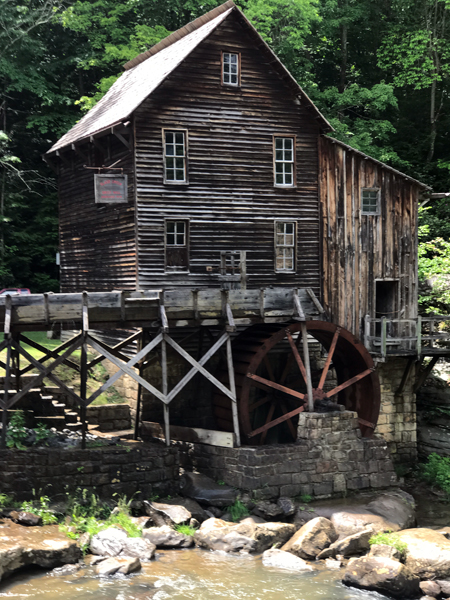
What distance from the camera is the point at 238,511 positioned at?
14.3 metres

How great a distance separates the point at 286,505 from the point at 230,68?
10835 mm

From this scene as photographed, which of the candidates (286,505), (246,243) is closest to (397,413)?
(246,243)

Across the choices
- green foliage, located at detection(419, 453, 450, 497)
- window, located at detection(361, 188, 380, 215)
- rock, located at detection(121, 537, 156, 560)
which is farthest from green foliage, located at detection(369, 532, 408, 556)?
window, located at detection(361, 188, 380, 215)

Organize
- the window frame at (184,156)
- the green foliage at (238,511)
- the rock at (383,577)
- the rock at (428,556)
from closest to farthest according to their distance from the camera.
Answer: the rock at (383,577)
the rock at (428,556)
the green foliage at (238,511)
the window frame at (184,156)

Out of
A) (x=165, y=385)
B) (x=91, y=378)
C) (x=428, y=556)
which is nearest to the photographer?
(x=428, y=556)

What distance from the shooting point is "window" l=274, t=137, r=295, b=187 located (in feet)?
63.3

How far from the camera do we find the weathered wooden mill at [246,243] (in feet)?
55.6

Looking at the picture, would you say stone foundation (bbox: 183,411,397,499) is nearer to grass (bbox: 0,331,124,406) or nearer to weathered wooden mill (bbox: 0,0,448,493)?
weathered wooden mill (bbox: 0,0,448,493)

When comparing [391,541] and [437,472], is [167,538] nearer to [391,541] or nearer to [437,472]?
Result: [391,541]

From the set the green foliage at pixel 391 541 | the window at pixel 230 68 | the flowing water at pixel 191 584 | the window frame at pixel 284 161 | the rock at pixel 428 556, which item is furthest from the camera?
the window frame at pixel 284 161

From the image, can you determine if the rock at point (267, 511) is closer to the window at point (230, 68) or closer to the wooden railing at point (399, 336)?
the wooden railing at point (399, 336)

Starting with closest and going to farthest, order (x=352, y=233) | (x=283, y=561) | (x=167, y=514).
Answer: (x=283, y=561), (x=167, y=514), (x=352, y=233)

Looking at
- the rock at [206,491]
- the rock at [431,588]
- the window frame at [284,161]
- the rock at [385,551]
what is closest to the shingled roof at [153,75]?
the window frame at [284,161]

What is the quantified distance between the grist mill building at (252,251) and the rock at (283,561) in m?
2.51
